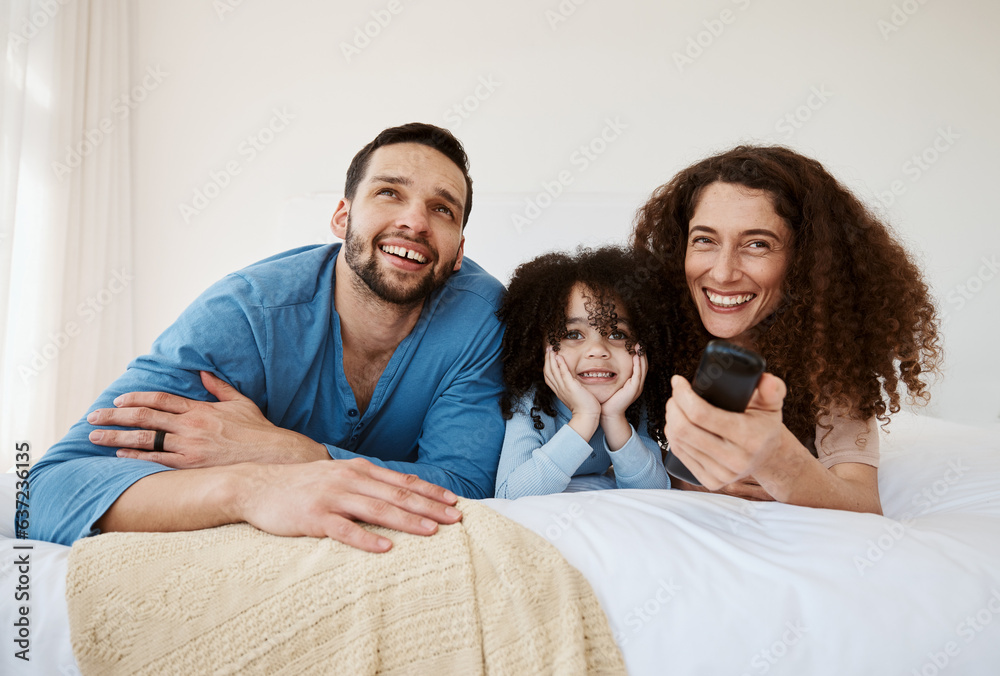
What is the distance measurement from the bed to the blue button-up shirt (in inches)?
16.6

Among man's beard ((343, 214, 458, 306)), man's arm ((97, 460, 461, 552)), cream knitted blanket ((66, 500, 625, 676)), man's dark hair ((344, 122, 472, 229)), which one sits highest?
man's dark hair ((344, 122, 472, 229))

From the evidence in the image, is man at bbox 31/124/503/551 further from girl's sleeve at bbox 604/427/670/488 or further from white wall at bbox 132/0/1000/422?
white wall at bbox 132/0/1000/422

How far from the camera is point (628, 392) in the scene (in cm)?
146

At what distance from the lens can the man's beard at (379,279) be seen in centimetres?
146

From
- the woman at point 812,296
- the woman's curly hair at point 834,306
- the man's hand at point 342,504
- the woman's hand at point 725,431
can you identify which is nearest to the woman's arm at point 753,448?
the woman's hand at point 725,431

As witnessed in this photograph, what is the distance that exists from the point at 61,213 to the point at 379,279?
6.55ft

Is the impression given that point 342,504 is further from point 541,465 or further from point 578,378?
point 578,378

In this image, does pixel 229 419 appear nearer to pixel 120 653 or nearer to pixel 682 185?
pixel 120 653

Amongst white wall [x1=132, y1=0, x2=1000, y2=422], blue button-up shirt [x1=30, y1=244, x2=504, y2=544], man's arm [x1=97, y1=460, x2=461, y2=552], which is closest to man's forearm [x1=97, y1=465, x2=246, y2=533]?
man's arm [x1=97, y1=460, x2=461, y2=552]

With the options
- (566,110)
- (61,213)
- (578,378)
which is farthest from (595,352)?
(61,213)

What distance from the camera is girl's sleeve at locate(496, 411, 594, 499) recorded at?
1.35 meters

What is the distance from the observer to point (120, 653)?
0.75 m

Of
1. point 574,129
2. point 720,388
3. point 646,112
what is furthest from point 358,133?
point 720,388

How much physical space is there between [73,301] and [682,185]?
8.61ft
